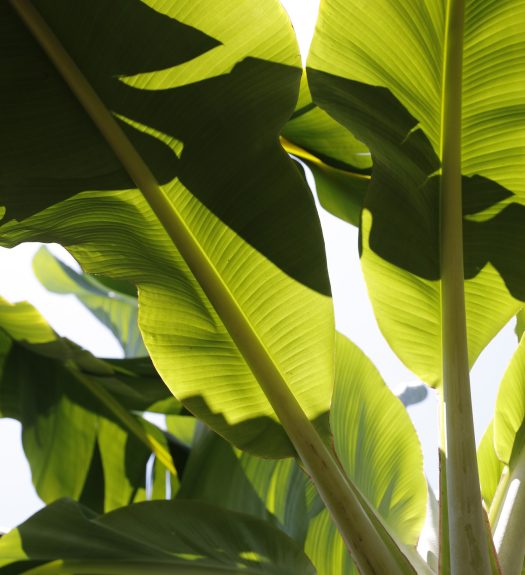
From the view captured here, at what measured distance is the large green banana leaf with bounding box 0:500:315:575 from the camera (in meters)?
0.64

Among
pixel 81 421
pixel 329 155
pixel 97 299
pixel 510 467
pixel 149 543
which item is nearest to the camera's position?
pixel 149 543

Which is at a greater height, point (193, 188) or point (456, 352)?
point (193, 188)

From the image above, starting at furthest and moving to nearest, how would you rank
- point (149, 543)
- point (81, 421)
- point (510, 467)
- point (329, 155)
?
1. point (81, 421)
2. point (329, 155)
3. point (510, 467)
4. point (149, 543)

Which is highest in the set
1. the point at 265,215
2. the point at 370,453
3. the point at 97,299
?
the point at 97,299

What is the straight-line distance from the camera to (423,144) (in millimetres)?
724

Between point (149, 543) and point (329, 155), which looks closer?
point (149, 543)

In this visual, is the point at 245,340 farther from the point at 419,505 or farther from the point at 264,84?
the point at 419,505

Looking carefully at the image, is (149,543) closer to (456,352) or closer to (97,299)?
(456,352)

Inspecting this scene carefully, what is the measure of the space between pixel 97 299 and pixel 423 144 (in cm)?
109

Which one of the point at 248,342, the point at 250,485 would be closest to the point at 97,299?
the point at 250,485

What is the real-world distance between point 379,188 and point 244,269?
170mm

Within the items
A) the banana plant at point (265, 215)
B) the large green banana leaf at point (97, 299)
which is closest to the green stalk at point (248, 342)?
the banana plant at point (265, 215)

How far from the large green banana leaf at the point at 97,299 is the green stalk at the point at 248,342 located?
0.93 meters

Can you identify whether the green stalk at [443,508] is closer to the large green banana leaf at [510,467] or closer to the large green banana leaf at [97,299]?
the large green banana leaf at [510,467]
